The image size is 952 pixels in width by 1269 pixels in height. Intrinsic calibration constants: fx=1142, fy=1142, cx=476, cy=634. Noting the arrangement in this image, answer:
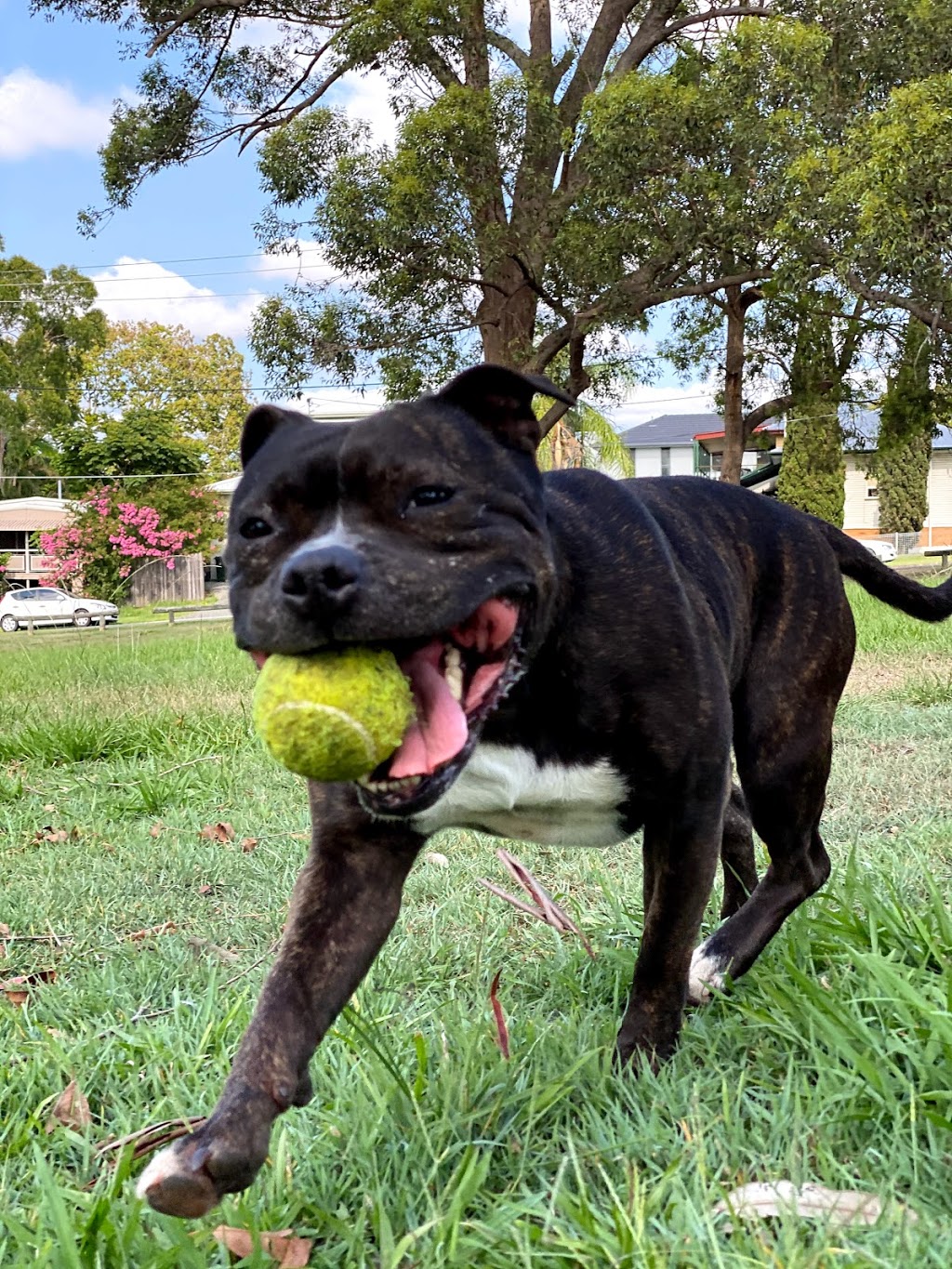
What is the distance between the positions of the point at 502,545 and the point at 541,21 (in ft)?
63.3

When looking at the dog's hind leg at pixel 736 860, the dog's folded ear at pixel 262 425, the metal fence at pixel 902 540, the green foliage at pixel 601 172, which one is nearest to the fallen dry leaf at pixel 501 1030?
the dog's folded ear at pixel 262 425

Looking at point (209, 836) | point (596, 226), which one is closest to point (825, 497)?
point (596, 226)

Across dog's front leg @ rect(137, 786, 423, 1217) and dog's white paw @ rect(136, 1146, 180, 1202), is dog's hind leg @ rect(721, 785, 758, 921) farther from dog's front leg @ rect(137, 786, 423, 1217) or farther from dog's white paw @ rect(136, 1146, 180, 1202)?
dog's white paw @ rect(136, 1146, 180, 1202)

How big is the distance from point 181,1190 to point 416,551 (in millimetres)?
1121

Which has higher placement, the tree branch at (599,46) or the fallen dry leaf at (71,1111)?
the tree branch at (599,46)

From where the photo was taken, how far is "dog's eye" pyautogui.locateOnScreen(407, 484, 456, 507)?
218 centimetres

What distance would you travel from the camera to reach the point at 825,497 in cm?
2480

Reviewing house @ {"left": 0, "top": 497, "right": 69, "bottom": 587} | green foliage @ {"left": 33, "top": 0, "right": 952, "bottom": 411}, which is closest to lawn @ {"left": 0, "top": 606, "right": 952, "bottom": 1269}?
green foliage @ {"left": 33, "top": 0, "right": 952, "bottom": 411}

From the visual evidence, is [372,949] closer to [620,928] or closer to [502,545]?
[502,545]

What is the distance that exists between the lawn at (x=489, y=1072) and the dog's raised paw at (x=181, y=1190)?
A: 0.23ft

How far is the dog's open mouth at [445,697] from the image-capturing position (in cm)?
204

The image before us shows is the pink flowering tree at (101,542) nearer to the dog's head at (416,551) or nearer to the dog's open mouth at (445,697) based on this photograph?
the dog's head at (416,551)

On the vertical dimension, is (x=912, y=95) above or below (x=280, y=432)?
above

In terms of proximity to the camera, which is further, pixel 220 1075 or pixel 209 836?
pixel 209 836
